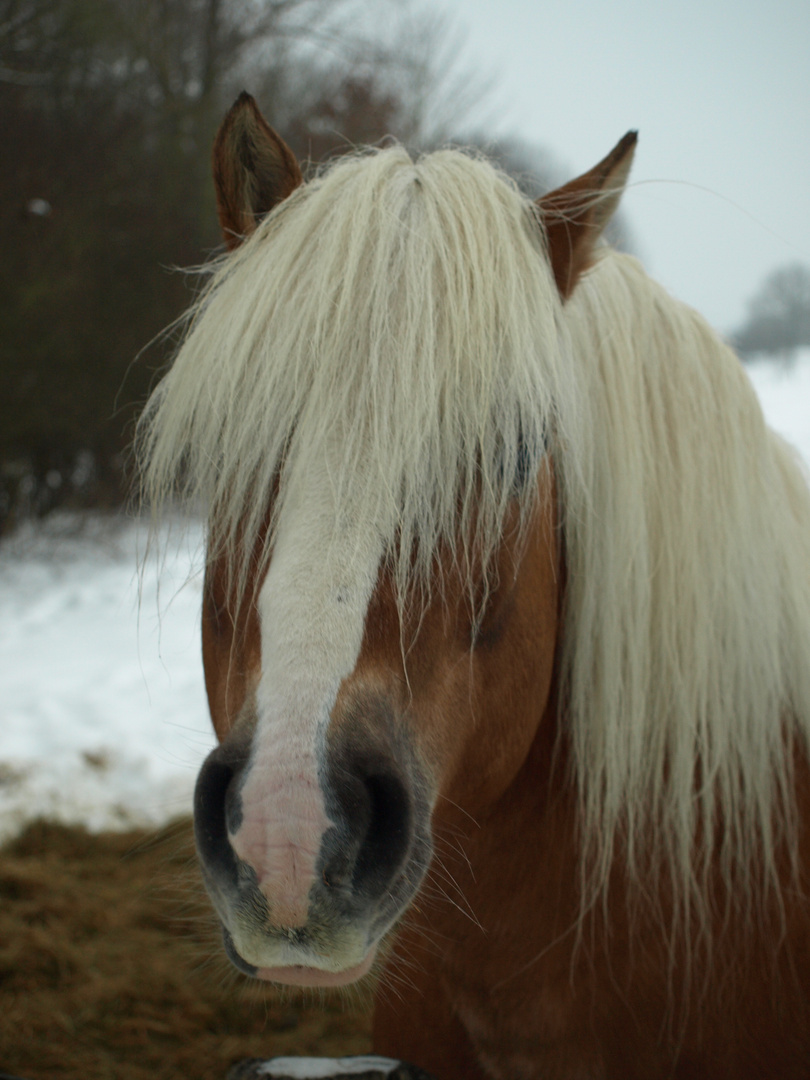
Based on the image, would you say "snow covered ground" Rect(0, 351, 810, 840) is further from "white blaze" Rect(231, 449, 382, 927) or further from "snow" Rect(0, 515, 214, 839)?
"white blaze" Rect(231, 449, 382, 927)

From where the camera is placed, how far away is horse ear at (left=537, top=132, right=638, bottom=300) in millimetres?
1019

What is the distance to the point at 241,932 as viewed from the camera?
0.75 m

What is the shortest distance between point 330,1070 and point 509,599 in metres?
0.83

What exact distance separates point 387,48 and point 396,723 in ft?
→ 26.2

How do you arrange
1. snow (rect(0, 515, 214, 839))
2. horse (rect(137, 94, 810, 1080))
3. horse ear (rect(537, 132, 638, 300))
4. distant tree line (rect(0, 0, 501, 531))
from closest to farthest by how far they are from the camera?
horse (rect(137, 94, 810, 1080)), horse ear (rect(537, 132, 638, 300)), snow (rect(0, 515, 214, 839)), distant tree line (rect(0, 0, 501, 531))

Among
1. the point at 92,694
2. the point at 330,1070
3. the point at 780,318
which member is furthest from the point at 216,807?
the point at 780,318

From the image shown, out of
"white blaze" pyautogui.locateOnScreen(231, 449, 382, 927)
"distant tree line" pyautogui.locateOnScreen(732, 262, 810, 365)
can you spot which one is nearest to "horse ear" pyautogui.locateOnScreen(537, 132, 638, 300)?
"white blaze" pyautogui.locateOnScreen(231, 449, 382, 927)

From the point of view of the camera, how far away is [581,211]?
1041 mm

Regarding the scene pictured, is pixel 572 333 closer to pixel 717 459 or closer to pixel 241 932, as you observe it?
pixel 717 459

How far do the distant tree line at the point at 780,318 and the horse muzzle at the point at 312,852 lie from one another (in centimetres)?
275

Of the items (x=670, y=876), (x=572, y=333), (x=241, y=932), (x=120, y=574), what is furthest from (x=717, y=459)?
(x=120, y=574)

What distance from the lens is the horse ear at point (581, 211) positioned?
1.02 meters

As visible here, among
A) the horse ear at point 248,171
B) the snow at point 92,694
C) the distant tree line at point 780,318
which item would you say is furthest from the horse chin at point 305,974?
the distant tree line at point 780,318

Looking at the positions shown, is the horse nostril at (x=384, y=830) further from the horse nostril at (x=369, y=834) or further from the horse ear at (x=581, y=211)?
the horse ear at (x=581, y=211)
